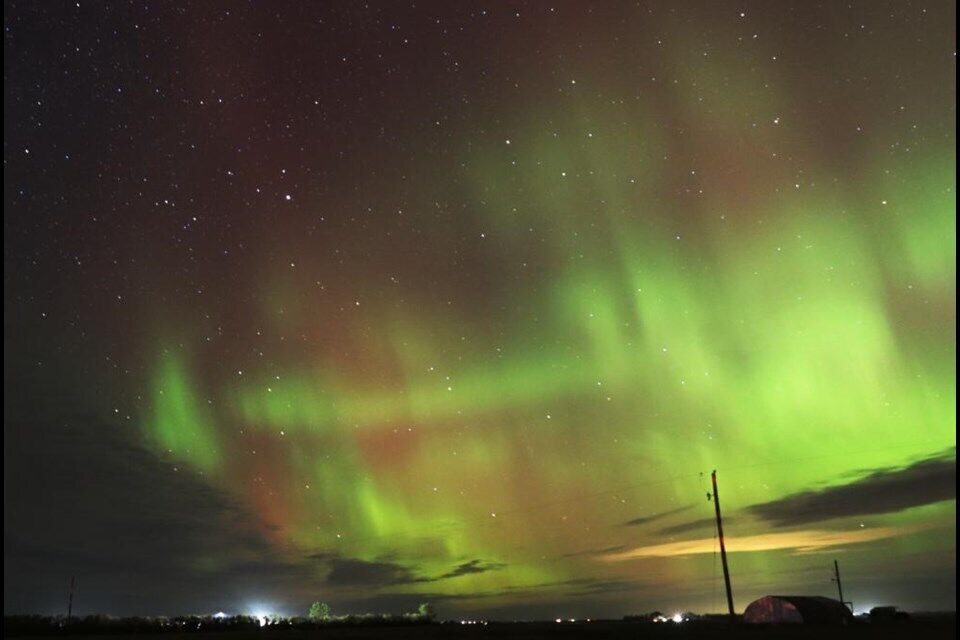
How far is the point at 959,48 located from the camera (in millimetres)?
16000

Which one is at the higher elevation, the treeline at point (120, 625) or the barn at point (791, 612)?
the treeline at point (120, 625)

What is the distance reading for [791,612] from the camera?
5888 cm

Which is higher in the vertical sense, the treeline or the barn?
the treeline

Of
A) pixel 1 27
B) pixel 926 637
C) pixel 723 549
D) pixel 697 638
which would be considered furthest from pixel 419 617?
pixel 1 27

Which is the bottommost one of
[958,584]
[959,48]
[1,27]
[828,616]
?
[828,616]

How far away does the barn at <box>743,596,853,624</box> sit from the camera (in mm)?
58500

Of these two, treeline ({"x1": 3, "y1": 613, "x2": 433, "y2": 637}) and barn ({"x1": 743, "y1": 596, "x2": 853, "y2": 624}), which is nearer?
treeline ({"x1": 3, "y1": 613, "x2": 433, "y2": 637})

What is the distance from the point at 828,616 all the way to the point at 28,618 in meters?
55.7

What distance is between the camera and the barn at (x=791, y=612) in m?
58.5

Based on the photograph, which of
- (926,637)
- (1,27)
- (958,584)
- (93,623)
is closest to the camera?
(958,584)

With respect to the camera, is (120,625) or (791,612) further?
(791,612)

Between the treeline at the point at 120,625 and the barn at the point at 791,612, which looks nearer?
the treeline at the point at 120,625

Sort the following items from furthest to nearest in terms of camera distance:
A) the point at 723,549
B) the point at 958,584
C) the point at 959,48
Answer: the point at 723,549 < the point at 959,48 < the point at 958,584

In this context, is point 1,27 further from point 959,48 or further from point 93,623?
point 93,623
